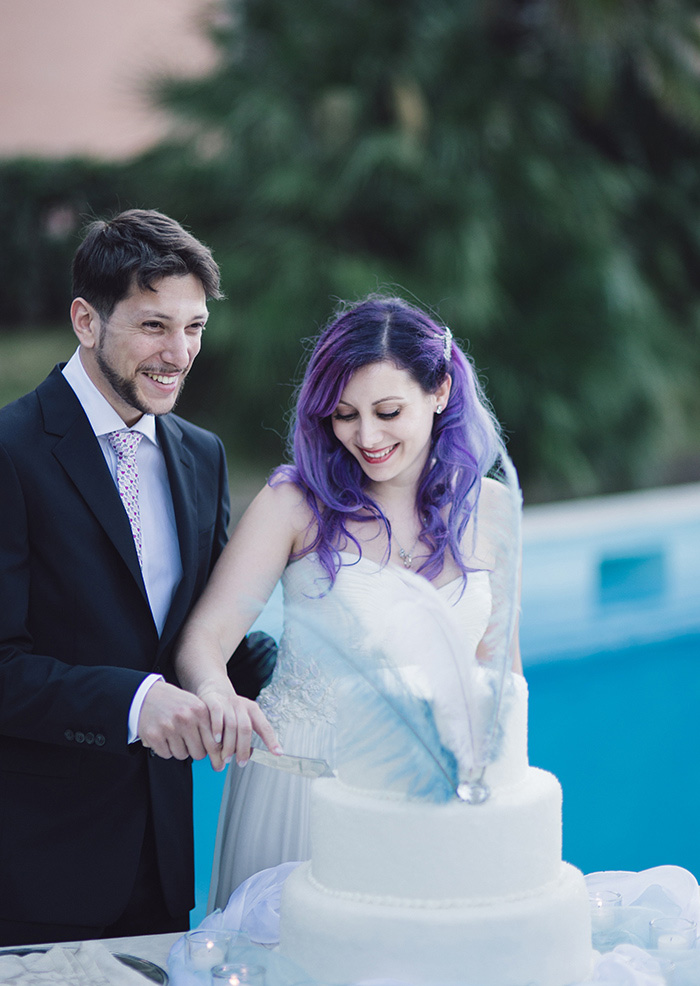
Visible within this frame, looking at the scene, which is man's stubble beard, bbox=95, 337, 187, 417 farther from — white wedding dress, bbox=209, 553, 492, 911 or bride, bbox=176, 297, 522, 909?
white wedding dress, bbox=209, 553, 492, 911

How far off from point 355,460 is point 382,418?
0.60 ft

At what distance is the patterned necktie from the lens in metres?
1.97

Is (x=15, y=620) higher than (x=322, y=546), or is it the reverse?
(x=322, y=546)

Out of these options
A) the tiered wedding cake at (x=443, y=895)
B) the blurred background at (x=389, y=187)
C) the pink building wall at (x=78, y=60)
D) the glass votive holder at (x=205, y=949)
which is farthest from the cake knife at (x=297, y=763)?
the pink building wall at (x=78, y=60)

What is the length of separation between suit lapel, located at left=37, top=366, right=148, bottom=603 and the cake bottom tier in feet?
2.30

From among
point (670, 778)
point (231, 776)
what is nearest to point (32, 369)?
point (670, 778)

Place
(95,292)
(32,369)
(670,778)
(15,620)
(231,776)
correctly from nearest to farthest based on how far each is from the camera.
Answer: (15,620), (95,292), (231,776), (670,778), (32,369)

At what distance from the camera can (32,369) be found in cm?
1173

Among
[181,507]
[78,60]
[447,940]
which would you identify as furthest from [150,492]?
[78,60]

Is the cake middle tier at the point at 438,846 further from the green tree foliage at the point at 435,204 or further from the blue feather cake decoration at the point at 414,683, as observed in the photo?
the green tree foliage at the point at 435,204

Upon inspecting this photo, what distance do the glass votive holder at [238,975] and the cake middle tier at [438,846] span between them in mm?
156

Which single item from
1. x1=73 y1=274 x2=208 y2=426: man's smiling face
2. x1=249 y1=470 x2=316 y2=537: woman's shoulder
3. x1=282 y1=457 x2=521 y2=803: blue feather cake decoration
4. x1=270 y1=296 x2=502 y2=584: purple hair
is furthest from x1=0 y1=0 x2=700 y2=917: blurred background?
x1=282 y1=457 x2=521 y2=803: blue feather cake decoration

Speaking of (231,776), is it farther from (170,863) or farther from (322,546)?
(322,546)

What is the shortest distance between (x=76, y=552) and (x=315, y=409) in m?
0.55
